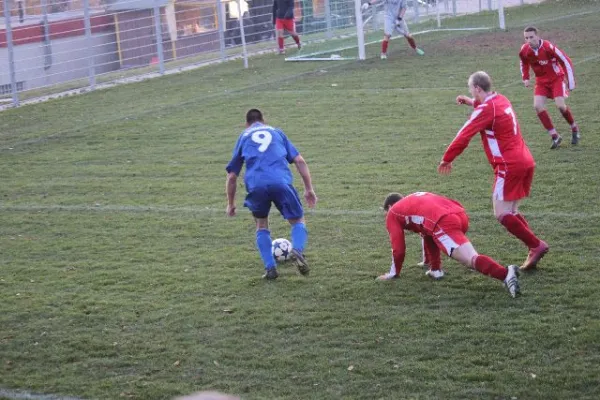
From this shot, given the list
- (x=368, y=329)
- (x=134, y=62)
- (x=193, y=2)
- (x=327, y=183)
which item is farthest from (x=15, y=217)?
(x=193, y=2)

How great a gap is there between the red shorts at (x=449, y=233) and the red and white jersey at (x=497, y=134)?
0.62 metres

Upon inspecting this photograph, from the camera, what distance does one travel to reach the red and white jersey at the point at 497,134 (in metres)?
8.27

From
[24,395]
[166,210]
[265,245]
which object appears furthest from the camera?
[166,210]

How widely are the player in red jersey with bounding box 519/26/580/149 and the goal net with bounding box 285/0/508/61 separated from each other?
11107mm

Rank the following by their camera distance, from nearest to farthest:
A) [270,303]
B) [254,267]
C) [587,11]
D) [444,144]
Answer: [270,303], [254,267], [444,144], [587,11]

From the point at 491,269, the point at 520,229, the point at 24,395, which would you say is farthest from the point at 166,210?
the point at 24,395

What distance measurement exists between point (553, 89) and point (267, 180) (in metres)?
6.36

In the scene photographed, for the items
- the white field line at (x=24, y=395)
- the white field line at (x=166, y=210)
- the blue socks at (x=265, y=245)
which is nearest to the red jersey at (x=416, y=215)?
the blue socks at (x=265, y=245)

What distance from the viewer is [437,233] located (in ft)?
26.2

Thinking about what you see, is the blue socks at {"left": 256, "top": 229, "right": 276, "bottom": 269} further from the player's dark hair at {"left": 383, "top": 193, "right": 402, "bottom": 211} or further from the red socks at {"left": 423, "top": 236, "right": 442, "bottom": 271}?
the red socks at {"left": 423, "top": 236, "right": 442, "bottom": 271}

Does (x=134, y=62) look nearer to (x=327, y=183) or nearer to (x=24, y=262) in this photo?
(x=327, y=183)

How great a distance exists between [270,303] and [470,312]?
1.67m

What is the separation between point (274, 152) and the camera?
28.2ft

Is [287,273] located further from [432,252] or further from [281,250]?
[432,252]
